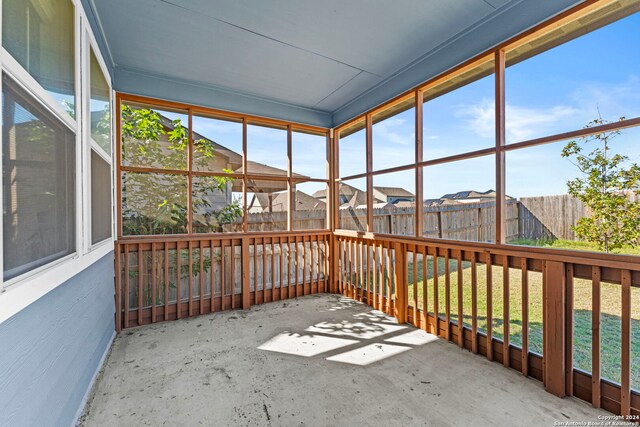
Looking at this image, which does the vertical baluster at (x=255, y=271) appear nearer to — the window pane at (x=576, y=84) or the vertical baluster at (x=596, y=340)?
the window pane at (x=576, y=84)

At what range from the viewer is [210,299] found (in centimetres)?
359

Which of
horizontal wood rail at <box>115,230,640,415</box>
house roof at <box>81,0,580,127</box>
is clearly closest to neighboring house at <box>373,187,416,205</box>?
horizontal wood rail at <box>115,230,640,415</box>

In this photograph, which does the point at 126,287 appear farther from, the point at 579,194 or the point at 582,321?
the point at 582,321

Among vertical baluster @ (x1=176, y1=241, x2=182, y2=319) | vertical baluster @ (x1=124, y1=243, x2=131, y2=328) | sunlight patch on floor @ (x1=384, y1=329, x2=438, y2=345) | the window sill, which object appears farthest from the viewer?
vertical baluster @ (x1=176, y1=241, x2=182, y2=319)

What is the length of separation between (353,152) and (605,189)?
2.83 m

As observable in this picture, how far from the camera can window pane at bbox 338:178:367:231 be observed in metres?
4.36

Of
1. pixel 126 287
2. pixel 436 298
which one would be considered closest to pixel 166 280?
pixel 126 287

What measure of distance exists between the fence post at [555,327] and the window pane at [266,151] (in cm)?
332

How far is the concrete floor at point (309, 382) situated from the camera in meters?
1.72

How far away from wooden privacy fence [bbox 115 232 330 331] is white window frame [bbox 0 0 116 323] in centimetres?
79

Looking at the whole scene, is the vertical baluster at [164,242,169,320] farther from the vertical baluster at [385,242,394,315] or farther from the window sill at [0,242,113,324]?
the vertical baluster at [385,242,394,315]

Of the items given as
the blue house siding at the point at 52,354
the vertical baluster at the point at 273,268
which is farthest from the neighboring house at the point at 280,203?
the blue house siding at the point at 52,354

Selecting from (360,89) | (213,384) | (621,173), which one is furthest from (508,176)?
(213,384)

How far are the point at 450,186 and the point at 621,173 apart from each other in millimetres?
1436
